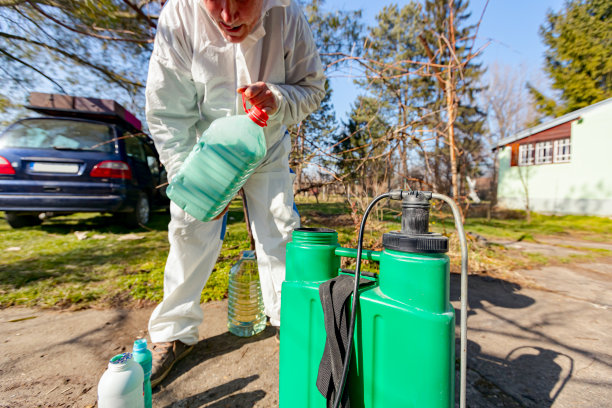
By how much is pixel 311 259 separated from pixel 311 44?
1.15 m

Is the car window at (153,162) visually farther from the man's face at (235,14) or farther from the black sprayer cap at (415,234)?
the black sprayer cap at (415,234)

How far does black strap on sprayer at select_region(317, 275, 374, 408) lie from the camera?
0.83m

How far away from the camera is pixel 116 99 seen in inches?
185

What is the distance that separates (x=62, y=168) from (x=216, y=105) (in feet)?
11.7

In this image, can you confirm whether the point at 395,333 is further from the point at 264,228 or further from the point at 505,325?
the point at 505,325

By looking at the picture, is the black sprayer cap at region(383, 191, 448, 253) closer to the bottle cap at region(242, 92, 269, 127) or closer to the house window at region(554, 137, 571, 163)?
the bottle cap at region(242, 92, 269, 127)

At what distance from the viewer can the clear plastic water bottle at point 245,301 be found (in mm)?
1738

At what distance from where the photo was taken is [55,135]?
146 inches

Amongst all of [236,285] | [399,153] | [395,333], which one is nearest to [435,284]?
[395,333]

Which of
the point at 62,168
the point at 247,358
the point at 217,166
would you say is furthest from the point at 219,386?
the point at 62,168

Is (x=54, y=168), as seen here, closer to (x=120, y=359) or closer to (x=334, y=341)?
(x=120, y=359)

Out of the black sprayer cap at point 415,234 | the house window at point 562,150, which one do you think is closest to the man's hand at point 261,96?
the black sprayer cap at point 415,234

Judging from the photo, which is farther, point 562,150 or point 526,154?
point 526,154

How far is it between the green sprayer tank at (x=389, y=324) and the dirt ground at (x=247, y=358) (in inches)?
16.6
